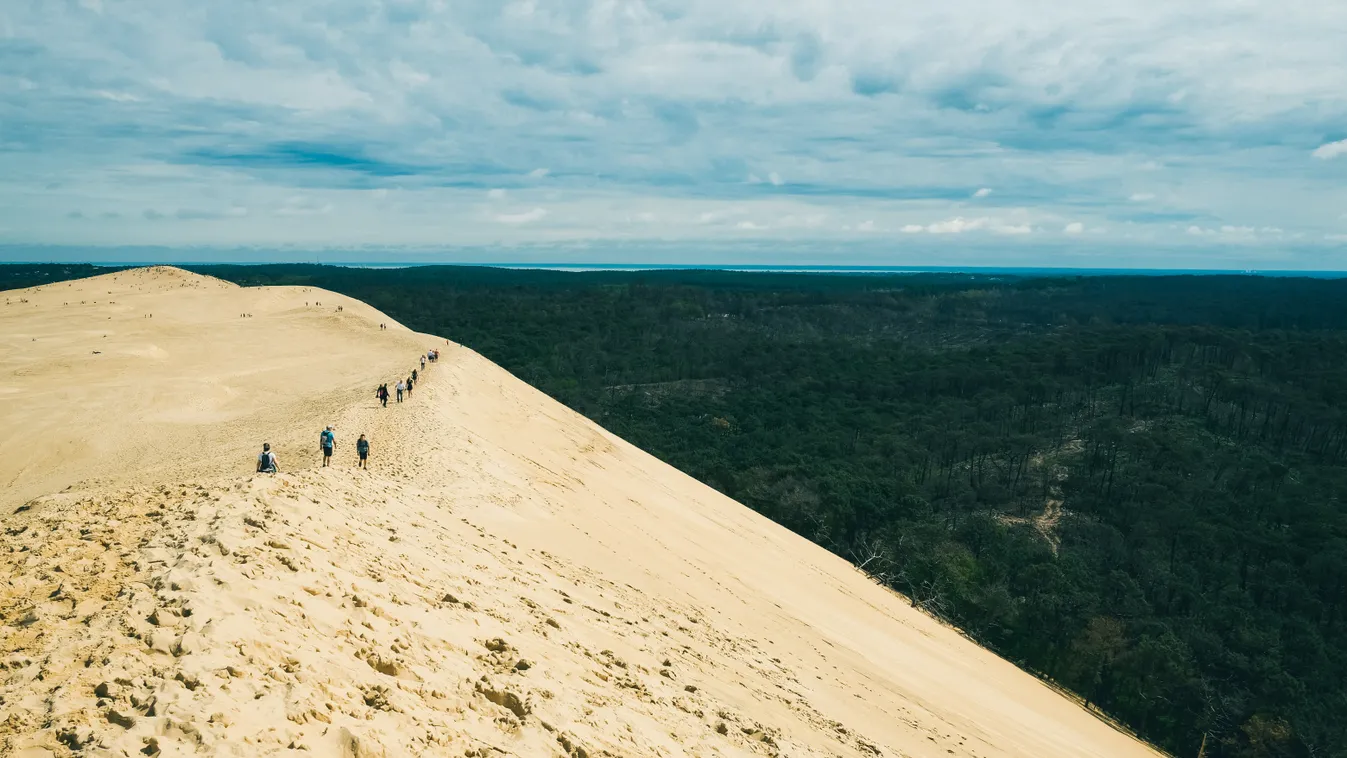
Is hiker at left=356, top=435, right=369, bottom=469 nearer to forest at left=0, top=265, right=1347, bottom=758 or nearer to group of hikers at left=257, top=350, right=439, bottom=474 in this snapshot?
group of hikers at left=257, top=350, right=439, bottom=474

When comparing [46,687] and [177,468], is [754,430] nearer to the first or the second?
[177,468]

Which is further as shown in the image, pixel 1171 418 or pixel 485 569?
pixel 1171 418

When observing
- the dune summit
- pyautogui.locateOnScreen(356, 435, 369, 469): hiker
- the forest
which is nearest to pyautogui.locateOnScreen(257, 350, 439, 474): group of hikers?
pyautogui.locateOnScreen(356, 435, 369, 469): hiker

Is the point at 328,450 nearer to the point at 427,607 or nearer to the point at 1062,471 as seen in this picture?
the point at 427,607

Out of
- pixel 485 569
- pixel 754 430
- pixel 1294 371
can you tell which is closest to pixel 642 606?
pixel 485 569

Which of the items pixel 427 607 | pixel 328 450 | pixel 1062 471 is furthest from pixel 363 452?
pixel 1062 471

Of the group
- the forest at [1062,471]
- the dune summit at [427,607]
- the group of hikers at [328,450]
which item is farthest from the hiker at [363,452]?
the forest at [1062,471]

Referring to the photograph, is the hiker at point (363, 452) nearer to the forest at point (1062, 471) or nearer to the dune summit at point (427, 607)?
the dune summit at point (427, 607)
